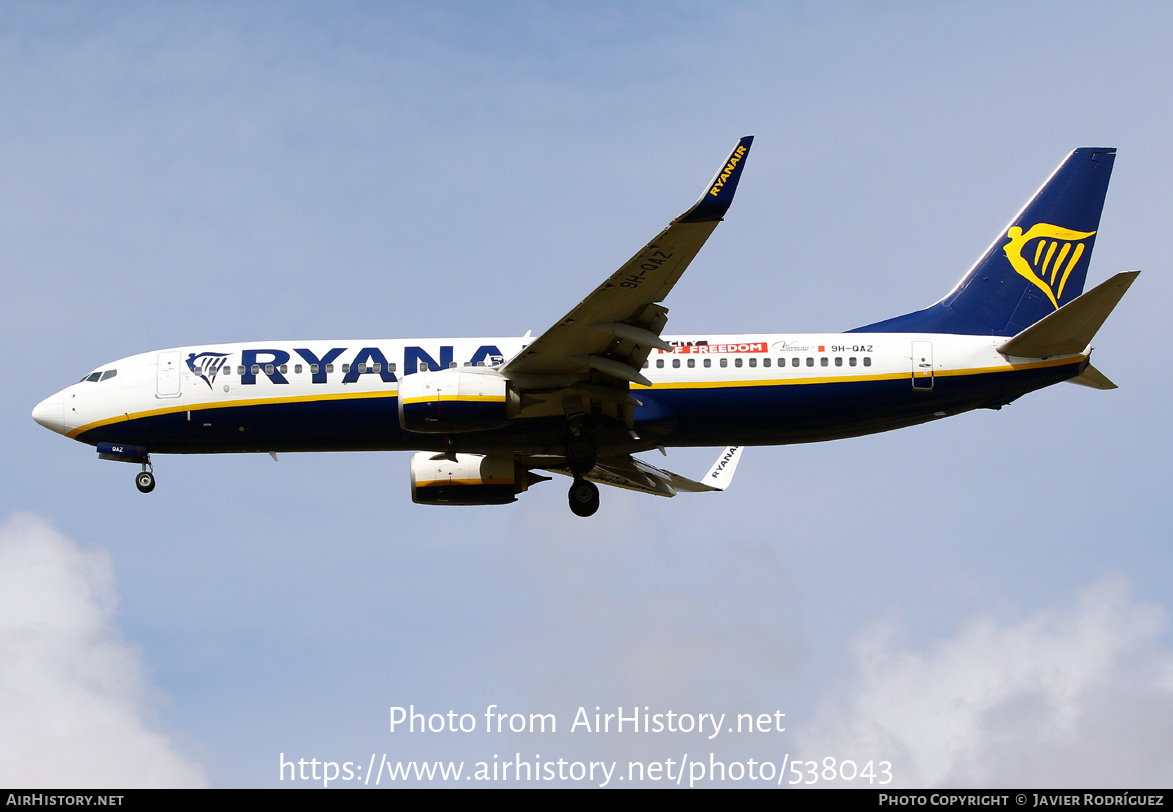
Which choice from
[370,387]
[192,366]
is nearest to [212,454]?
[192,366]

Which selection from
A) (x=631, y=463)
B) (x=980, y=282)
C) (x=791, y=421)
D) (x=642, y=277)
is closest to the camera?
(x=642, y=277)

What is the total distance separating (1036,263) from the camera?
112ft

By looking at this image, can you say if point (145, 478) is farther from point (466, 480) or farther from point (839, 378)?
point (839, 378)

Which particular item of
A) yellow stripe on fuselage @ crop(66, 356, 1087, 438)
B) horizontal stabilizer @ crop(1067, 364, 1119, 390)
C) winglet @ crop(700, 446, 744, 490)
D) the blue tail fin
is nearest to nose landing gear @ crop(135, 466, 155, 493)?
yellow stripe on fuselage @ crop(66, 356, 1087, 438)

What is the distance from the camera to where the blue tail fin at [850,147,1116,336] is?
108 ft

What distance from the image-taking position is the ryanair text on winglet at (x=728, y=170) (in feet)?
79.5

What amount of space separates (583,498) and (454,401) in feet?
16.2

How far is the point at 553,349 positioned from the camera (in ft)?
95.2

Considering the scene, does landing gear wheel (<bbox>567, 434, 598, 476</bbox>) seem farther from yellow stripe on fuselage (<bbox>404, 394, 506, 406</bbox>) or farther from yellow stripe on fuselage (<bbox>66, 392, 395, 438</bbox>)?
yellow stripe on fuselage (<bbox>66, 392, 395, 438</bbox>)

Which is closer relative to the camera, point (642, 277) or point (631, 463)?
point (642, 277)

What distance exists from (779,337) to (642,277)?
6078mm

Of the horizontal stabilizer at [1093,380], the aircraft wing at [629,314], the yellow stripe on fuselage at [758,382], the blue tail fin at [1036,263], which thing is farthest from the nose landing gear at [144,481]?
the horizontal stabilizer at [1093,380]

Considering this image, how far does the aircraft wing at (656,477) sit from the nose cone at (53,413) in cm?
1363
